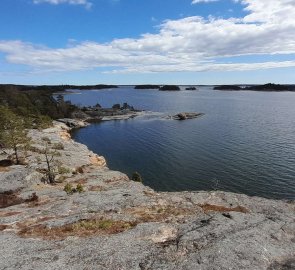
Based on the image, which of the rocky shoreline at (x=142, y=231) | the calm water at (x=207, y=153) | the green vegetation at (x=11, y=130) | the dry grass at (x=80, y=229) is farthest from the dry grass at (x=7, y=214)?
→ the calm water at (x=207, y=153)

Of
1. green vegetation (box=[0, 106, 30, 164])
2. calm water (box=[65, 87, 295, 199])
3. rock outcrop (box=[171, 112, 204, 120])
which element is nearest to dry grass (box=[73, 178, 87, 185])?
green vegetation (box=[0, 106, 30, 164])

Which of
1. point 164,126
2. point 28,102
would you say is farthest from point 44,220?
point 28,102

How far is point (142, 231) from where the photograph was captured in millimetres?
25297

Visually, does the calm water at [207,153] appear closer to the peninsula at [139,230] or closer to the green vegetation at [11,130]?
the green vegetation at [11,130]

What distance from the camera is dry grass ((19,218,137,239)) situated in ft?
83.6

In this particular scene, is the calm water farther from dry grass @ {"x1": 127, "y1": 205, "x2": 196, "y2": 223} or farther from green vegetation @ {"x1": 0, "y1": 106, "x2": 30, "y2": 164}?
dry grass @ {"x1": 127, "y1": 205, "x2": 196, "y2": 223}

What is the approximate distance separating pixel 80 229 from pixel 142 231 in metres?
4.90

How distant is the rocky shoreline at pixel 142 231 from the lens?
2102cm

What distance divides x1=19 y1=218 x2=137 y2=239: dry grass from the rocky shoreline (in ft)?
0.24

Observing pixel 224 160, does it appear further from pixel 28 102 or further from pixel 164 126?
pixel 28 102

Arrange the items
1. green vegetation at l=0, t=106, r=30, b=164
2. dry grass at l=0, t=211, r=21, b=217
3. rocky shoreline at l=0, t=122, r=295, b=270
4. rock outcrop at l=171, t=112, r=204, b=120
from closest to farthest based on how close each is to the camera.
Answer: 1. rocky shoreline at l=0, t=122, r=295, b=270
2. dry grass at l=0, t=211, r=21, b=217
3. green vegetation at l=0, t=106, r=30, b=164
4. rock outcrop at l=171, t=112, r=204, b=120

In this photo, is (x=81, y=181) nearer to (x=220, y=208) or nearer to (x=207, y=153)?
(x=220, y=208)

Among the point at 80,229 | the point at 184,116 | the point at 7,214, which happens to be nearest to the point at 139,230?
the point at 80,229

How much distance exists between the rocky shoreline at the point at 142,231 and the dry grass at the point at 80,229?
2.9 inches
